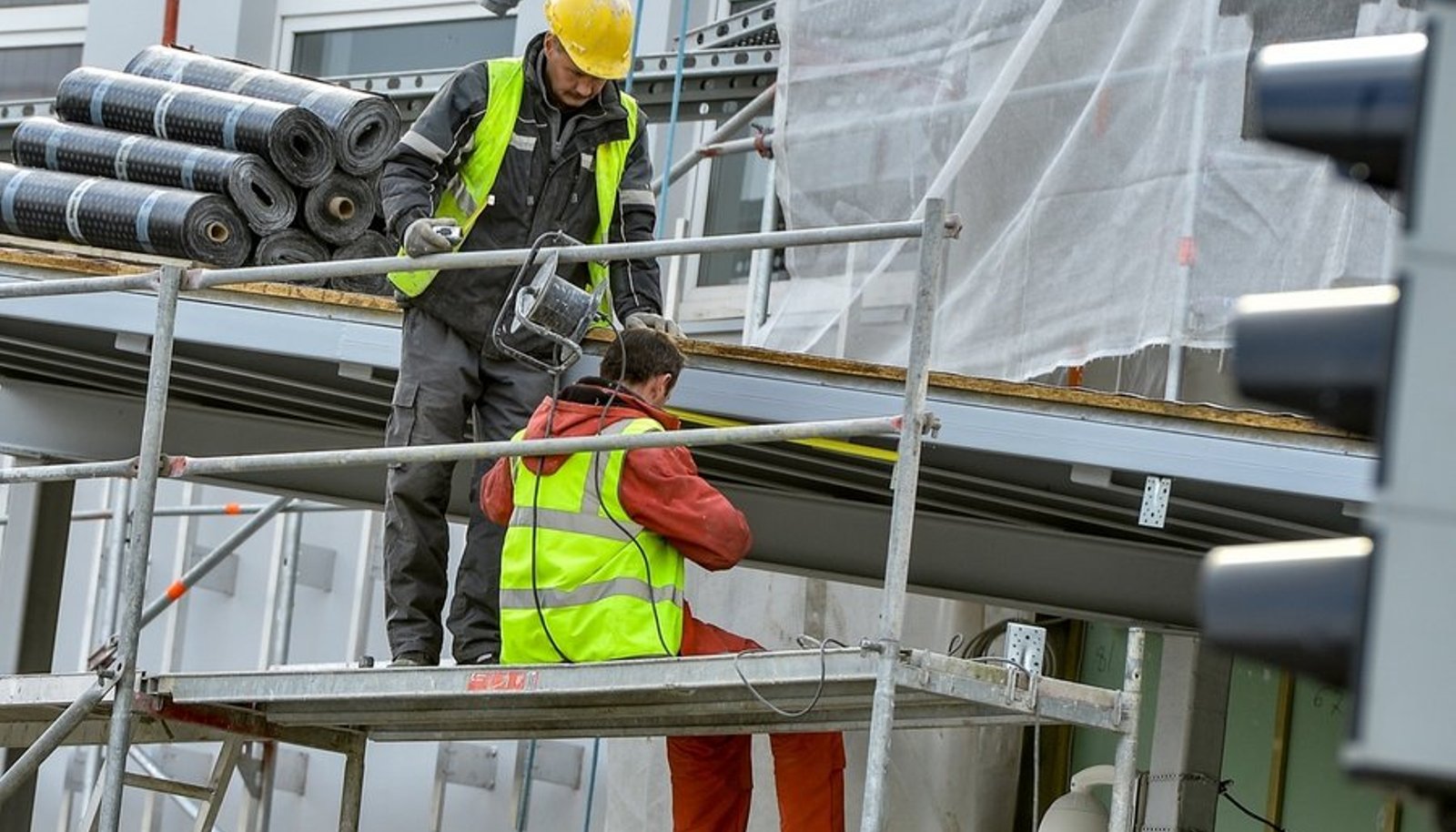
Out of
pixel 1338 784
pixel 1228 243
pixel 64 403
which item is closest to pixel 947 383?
pixel 1228 243

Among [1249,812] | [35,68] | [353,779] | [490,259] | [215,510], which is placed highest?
[35,68]

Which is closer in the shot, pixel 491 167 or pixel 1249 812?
pixel 491 167

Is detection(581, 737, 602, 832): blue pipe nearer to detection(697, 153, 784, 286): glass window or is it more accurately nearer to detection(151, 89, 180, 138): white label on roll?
detection(697, 153, 784, 286): glass window

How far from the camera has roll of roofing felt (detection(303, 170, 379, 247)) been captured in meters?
9.54

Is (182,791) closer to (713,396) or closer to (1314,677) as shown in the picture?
(713,396)

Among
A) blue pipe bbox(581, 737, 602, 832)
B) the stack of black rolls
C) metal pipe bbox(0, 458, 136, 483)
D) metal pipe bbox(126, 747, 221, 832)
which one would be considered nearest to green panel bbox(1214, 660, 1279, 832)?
blue pipe bbox(581, 737, 602, 832)

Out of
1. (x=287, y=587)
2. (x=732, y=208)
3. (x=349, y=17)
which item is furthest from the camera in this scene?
(x=349, y=17)

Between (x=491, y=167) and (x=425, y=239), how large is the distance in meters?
0.52

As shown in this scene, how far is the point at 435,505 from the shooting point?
311 inches

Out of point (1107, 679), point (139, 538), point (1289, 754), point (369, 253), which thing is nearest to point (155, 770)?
point (369, 253)

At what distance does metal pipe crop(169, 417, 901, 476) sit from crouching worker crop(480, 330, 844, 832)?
132 millimetres

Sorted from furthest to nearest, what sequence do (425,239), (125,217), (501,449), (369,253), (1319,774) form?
(1319,774)
(369,253)
(125,217)
(425,239)
(501,449)

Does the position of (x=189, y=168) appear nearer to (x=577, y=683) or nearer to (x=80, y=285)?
(x=80, y=285)

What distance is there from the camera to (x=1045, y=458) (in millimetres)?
7094
